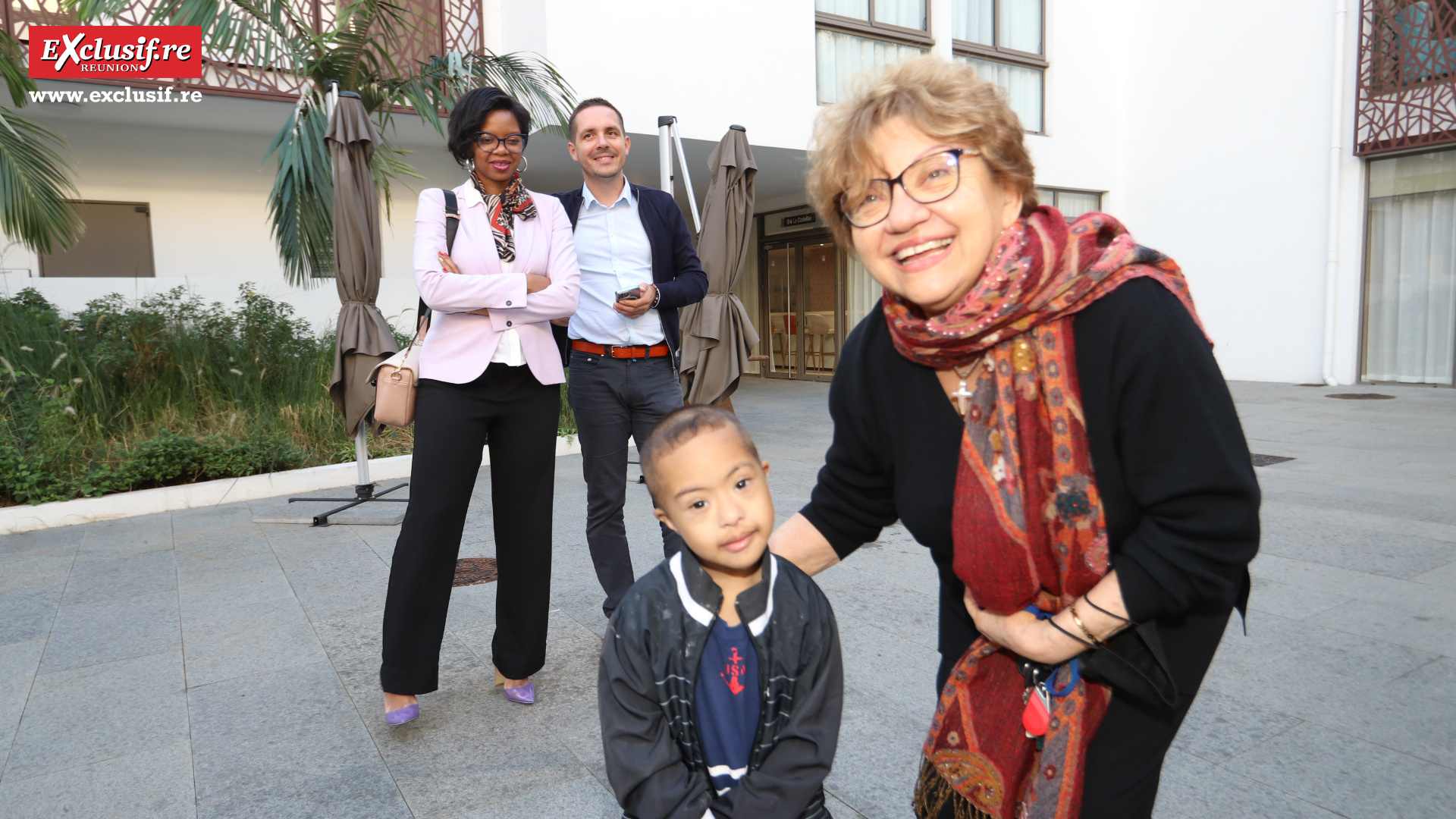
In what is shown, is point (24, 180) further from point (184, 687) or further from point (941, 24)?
point (941, 24)

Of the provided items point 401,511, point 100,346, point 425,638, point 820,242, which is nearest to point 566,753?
point 425,638

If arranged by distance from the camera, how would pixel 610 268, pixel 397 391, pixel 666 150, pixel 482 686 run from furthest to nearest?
pixel 666 150 < pixel 610 268 < pixel 482 686 < pixel 397 391

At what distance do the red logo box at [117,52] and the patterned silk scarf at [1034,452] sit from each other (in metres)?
10.4

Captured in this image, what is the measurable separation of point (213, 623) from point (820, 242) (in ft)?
47.2

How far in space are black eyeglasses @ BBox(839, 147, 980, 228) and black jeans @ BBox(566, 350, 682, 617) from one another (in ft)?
7.66

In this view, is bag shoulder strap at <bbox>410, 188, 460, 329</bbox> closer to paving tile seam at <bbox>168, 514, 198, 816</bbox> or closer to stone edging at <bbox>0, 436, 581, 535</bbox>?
paving tile seam at <bbox>168, 514, 198, 816</bbox>

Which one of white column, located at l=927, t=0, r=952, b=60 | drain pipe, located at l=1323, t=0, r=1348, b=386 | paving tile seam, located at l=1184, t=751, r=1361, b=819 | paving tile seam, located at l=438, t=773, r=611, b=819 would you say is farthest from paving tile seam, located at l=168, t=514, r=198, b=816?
drain pipe, located at l=1323, t=0, r=1348, b=386

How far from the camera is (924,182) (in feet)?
4.65

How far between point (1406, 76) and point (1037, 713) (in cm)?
1482

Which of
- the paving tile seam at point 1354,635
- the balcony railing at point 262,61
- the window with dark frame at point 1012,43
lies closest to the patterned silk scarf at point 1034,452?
the paving tile seam at point 1354,635

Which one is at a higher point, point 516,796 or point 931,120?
point 931,120

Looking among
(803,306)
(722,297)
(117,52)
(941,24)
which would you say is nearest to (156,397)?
(117,52)

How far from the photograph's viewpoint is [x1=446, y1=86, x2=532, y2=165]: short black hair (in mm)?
3047

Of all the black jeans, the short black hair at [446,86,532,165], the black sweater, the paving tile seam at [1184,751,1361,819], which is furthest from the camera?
the black jeans
